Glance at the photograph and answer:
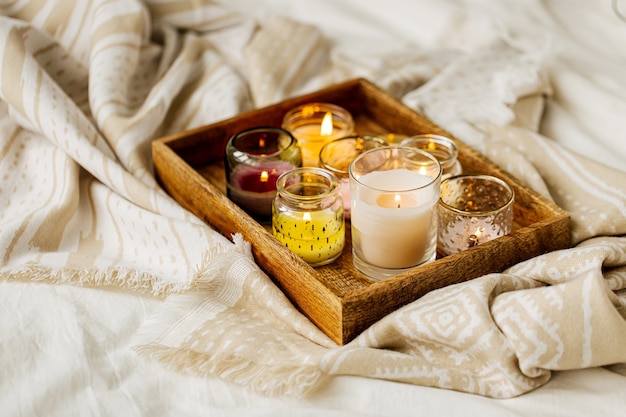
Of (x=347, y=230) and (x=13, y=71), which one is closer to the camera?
(x=347, y=230)

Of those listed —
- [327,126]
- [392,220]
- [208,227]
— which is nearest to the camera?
[392,220]

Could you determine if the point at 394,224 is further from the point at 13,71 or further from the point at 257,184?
the point at 13,71

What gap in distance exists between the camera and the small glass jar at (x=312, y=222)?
0.90 m

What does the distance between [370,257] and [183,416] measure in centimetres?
25

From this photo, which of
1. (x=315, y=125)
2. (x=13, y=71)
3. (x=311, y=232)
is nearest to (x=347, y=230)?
(x=311, y=232)

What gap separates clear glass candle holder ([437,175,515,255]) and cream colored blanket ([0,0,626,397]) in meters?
0.06

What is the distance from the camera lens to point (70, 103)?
3.72 feet

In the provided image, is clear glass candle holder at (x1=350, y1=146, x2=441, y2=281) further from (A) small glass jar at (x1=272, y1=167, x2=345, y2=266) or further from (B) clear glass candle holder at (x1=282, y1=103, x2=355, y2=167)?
(B) clear glass candle holder at (x1=282, y1=103, x2=355, y2=167)

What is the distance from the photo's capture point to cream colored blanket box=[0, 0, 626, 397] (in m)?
0.79

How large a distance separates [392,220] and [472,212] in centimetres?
9

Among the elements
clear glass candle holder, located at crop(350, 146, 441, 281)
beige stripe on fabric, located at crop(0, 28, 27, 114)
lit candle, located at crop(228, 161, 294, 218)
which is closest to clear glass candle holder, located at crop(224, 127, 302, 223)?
lit candle, located at crop(228, 161, 294, 218)

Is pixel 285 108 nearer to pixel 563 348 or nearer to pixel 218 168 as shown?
pixel 218 168

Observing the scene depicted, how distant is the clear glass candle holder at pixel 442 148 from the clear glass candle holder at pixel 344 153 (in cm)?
4

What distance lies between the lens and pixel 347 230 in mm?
995
